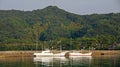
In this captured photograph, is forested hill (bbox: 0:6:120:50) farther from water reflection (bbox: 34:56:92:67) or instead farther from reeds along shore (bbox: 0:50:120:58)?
water reflection (bbox: 34:56:92:67)

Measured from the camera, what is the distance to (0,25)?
431ft

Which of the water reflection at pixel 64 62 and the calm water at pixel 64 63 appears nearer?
the calm water at pixel 64 63

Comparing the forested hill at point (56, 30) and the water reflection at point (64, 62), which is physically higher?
the forested hill at point (56, 30)

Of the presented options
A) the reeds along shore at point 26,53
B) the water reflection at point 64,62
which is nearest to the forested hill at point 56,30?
the reeds along shore at point 26,53

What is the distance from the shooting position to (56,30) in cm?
13362

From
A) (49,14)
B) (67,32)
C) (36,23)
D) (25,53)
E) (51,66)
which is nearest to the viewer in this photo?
(51,66)

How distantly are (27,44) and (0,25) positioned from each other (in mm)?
39448

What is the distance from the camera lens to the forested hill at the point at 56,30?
3728 inches

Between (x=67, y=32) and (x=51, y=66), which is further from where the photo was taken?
(x=67, y=32)

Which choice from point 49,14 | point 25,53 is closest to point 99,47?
point 25,53

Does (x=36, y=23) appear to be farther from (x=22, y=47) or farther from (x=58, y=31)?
(x=22, y=47)

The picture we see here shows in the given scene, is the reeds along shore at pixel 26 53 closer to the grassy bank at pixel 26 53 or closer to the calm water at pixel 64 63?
the grassy bank at pixel 26 53

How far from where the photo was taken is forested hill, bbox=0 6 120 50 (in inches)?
3728

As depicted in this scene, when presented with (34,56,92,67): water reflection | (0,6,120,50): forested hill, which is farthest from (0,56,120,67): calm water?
(0,6,120,50): forested hill
